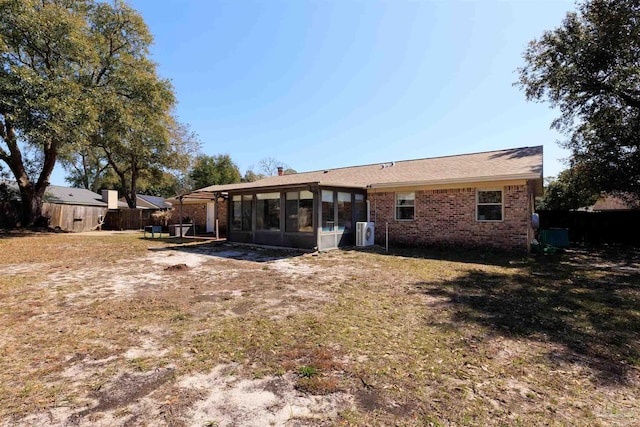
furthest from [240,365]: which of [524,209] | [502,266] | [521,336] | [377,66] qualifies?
[377,66]

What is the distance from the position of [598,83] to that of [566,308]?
1171 cm

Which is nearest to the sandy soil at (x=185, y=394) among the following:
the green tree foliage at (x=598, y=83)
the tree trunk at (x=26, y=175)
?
the green tree foliage at (x=598, y=83)

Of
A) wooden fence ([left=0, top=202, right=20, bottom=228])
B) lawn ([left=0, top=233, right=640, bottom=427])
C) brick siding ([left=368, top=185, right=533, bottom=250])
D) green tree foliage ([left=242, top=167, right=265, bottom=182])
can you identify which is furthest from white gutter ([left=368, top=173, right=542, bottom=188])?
green tree foliage ([left=242, top=167, right=265, bottom=182])

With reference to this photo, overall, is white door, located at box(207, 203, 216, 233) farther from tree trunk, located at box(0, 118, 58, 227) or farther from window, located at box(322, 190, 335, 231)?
window, located at box(322, 190, 335, 231)

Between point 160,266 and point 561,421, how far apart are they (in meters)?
8.65

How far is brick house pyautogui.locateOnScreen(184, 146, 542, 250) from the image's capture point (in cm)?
1050

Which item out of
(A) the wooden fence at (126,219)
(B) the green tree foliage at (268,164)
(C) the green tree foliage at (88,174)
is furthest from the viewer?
(B) the green tree foliage at (268,164)

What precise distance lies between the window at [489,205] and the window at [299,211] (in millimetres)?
5835

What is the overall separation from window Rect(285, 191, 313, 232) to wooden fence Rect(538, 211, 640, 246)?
1232cm

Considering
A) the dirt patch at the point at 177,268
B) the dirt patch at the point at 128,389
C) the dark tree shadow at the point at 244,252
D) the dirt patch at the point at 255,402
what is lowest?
the dirt patch at the point at 255,402

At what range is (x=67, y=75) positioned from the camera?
48.6 ft

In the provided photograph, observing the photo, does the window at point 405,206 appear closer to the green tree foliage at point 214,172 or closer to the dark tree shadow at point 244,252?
the dark tree shadow at point 244,252

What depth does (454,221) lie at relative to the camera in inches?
449

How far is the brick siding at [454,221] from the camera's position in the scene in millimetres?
10344
